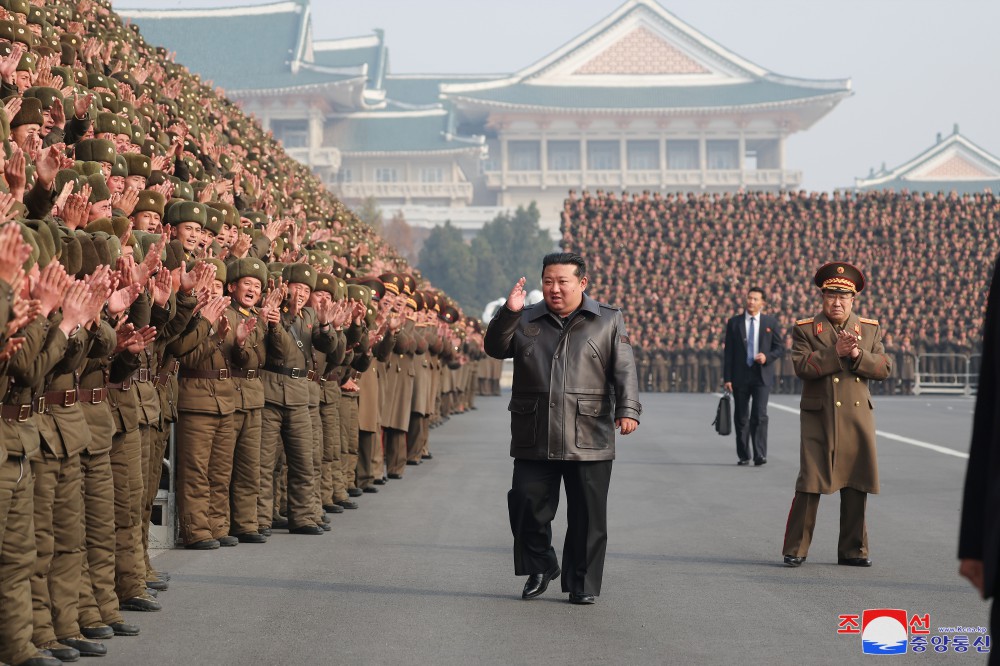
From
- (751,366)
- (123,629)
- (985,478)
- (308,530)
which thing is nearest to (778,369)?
(751,366)

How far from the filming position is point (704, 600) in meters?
7.22

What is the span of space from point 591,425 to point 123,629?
2423mm

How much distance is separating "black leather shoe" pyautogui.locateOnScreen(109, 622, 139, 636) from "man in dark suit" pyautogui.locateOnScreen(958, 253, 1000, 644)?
13.2ft

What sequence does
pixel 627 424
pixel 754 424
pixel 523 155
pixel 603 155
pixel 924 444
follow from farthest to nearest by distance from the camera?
pixel 523 155
pixel 603 155
pixel 924 444
pixel 754 424
pixel 627 424

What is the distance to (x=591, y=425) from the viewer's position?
7.28 meters

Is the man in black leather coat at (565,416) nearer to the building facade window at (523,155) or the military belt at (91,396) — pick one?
the military belt at (91,396)

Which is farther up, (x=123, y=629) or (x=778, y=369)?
(x=778, y=369)

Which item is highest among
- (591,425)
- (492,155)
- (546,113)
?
(546,113)

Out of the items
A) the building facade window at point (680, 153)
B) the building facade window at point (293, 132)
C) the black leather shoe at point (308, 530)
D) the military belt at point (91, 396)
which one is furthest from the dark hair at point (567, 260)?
the building facade window at point (680, 153)

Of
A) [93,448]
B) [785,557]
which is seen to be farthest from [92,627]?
[785,557]

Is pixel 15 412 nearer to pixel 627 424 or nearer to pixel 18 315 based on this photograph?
pixel 18 315

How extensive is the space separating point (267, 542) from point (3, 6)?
5.29 metres

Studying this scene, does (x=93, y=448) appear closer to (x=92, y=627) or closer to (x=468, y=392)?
(x=92, y=627)

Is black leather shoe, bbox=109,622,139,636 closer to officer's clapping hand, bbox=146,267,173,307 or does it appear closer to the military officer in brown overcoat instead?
officer's clapping hand, bbox=146,267,173,307
